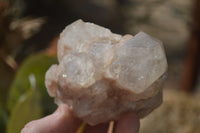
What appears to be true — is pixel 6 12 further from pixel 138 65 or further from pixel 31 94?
pixel 138 65

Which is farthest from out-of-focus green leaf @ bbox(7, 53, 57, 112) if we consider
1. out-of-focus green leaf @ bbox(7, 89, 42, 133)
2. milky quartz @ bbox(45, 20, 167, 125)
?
milky quartz @ bbox(45, 20, 167, 125)

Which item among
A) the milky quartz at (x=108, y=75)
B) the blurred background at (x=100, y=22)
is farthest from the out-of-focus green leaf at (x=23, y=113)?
the milky quartz at (x=108, y=75)

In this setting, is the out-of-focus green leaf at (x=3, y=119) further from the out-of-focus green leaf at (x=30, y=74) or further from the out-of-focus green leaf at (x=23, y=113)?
the out-of-focus green leaf at (x=23, y=113)

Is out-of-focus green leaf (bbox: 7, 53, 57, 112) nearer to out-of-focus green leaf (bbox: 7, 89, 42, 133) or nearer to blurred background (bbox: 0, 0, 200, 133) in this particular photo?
blurred background (bbox: 0, 0, 200, 133)

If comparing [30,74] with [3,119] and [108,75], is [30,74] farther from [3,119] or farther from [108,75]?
[108,75]

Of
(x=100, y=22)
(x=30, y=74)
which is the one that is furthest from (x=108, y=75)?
(x=100, y=22)

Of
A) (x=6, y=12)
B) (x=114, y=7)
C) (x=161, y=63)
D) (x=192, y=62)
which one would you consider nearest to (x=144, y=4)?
(x=114, y=7)
